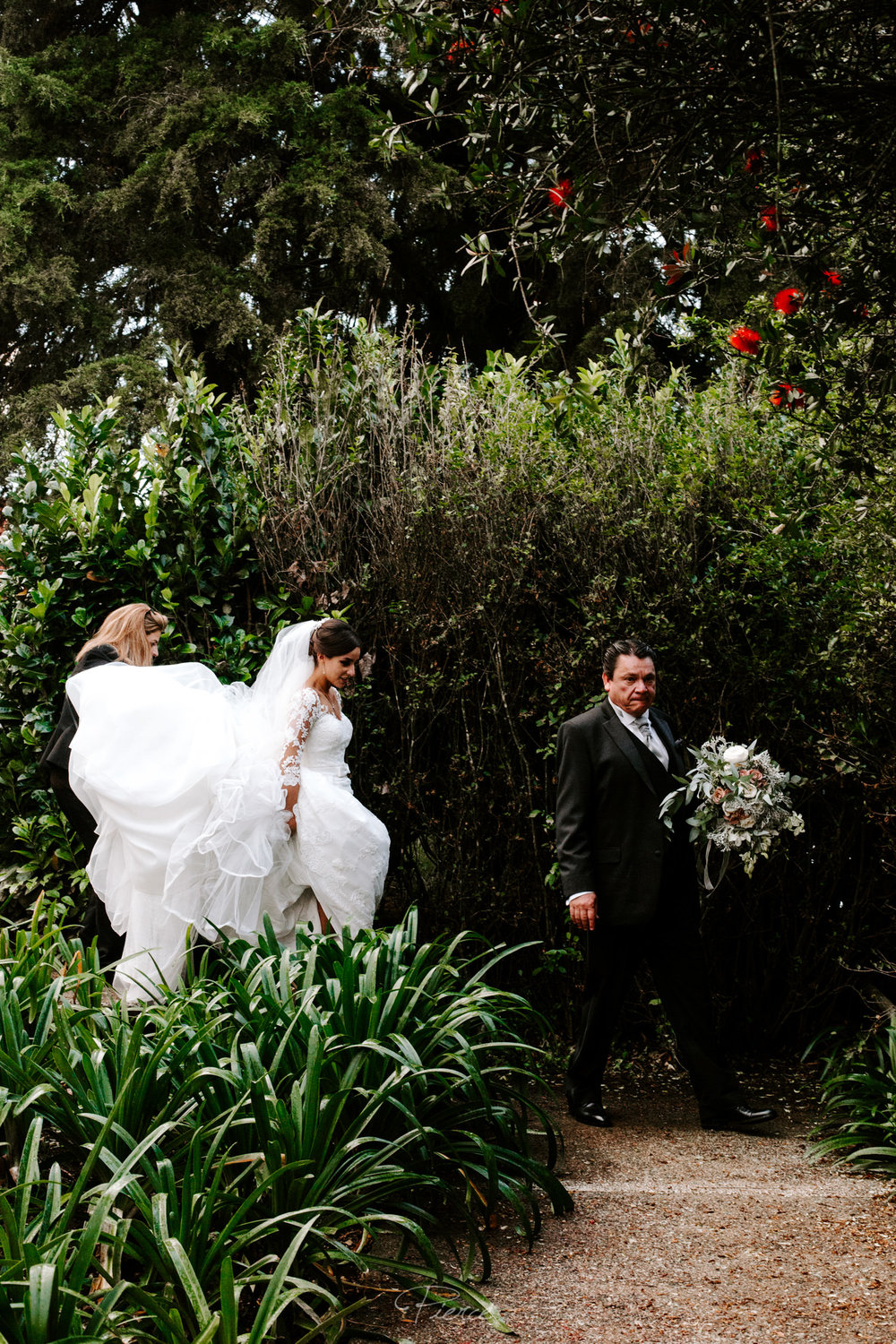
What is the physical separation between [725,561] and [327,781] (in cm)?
212

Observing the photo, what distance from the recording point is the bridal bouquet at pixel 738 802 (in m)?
4.27

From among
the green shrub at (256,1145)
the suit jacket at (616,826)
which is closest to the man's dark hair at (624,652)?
the suit jacket at (616,826)

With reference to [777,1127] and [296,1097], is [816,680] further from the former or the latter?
[296,1097]

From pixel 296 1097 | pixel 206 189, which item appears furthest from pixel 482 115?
pixel 206 189

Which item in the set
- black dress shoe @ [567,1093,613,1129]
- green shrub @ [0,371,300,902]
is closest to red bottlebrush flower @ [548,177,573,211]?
green shrub @ [0,371,300,902]

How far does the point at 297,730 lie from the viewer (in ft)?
15.9

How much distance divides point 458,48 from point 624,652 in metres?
2.39

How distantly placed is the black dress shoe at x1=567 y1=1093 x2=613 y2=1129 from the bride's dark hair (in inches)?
86.1

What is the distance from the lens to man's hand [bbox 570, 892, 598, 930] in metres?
4.39

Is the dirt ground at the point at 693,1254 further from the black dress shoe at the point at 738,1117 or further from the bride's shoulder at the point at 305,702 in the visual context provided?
the bride's shoulder at the point at 305,702

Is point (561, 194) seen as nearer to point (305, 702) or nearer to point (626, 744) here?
point (626, 744)

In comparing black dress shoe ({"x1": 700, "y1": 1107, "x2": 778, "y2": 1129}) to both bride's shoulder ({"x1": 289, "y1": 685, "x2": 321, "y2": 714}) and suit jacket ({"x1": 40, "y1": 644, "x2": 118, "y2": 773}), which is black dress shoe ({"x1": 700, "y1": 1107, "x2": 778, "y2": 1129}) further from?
suit jacket ({"x1": 40, "y1": 644, "x2": 118, "y2": 773})

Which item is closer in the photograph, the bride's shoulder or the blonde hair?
the bride's shoulder

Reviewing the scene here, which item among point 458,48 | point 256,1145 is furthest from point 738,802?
point 458,48
